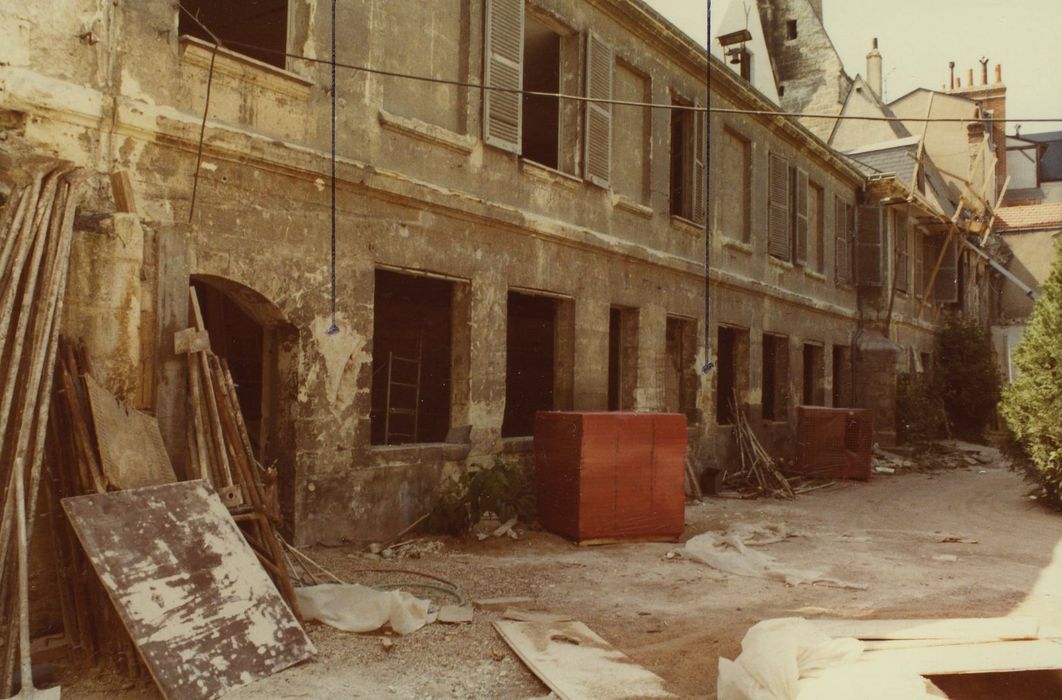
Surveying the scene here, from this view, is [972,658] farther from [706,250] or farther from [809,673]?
[706,250]

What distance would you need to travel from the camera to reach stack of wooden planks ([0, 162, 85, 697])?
387 cm

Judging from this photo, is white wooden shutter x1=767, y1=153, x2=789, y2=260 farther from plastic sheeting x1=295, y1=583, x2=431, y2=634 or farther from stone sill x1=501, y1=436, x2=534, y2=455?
plastic sheeting x1=295, y1=583, x2=431, y2=634

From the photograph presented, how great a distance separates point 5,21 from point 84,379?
2.32m

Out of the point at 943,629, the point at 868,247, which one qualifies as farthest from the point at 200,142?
the point at 868,247

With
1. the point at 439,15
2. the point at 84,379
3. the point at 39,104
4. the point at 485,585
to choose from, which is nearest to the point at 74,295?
the point at 84,379

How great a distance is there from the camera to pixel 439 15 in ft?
26.9

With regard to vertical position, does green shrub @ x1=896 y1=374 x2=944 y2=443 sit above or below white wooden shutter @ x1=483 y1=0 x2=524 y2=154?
below

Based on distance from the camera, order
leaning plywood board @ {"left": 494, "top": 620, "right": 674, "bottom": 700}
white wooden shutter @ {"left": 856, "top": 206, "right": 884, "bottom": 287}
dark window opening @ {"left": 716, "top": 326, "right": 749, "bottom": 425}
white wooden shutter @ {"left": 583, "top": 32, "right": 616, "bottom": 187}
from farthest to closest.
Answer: white wooden shutter @ {"left": 856, "top": 206, "right": 884, "bottom": 287} < dark window opening @ {"left": 716, "top": 326, "right": 749, "bottom": 425} < white wooden shutter @ {"left": 583, "top": 32, "right": 616, "bottom": 187} < leaning plywood board @ {"left": 494, "top": 620, "right": 674, "bottom": 700}

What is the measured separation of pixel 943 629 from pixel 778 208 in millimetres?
11702

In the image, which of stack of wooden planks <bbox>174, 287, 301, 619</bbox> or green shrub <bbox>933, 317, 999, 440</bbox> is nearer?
stack of wooden planks <bbox>174, 287, 301, 619</bbox>

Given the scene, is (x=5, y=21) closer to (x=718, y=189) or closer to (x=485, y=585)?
(x=485, y=585)

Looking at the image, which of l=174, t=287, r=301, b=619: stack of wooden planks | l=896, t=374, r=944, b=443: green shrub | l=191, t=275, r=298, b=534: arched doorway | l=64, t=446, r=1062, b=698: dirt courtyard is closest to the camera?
l=64, t=446, r=1062, b=698: dirt courtyard

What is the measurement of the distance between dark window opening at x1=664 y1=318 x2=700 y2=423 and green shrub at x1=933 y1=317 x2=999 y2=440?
11.6 m

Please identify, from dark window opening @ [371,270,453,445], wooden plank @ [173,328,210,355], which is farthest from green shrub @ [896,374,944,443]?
wooden plank @ [173,328,210,355]
